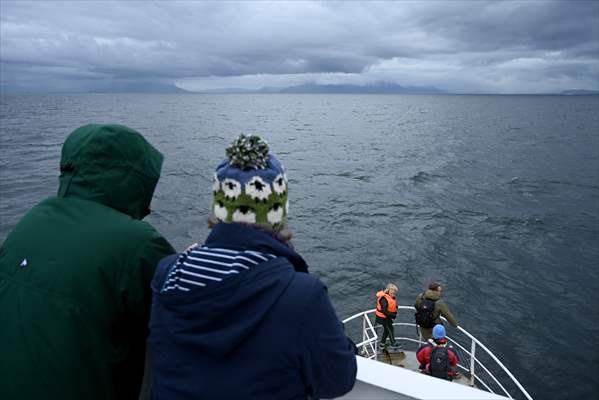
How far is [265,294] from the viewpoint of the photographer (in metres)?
1.51

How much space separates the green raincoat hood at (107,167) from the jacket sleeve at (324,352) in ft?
4.00

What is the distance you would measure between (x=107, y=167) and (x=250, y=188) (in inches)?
36.2

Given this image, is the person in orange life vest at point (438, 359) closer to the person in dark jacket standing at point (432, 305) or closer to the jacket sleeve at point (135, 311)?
the person in dark jacket standing at point (432, 305)

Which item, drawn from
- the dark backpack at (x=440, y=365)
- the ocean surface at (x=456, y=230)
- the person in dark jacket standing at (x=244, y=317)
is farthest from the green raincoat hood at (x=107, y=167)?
the ocean surface at (x=456, y=230)

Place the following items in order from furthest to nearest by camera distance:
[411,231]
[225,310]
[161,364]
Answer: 1. [411,231]
2. [161,364]
3. [225,310]

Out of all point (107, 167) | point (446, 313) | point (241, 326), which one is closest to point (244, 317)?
point (241, 326)

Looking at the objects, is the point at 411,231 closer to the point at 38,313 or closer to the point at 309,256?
the point at 309,256

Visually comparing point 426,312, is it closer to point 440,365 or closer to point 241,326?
point 440,365

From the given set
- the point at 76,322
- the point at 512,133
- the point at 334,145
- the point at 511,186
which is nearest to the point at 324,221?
the point at 511,186

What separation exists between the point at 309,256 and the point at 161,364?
17153 millimetres

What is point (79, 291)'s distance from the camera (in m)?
1.85

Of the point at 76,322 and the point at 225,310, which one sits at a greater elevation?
the point at 225,310

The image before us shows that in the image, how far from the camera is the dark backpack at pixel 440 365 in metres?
7.88

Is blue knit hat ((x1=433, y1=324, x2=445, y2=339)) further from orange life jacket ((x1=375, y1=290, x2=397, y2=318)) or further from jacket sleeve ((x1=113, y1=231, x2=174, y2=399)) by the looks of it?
jacket sleeve ((x1=113, y1=231, x2=174, y2=399))
